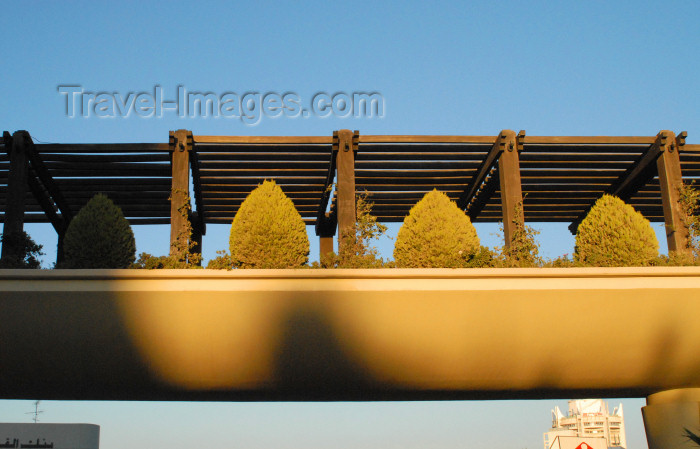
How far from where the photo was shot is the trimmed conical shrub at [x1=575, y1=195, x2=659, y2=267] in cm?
1315

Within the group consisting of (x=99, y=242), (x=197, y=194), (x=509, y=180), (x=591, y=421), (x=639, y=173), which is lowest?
(x=591, y=421)

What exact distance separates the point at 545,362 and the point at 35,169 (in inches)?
486

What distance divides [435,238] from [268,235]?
3.21 metres

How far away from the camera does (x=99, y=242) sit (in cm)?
1263

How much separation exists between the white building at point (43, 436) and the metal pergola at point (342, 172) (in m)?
4.18

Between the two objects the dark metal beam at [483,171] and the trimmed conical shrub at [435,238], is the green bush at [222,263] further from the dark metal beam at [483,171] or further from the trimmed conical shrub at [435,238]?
the dark metal beam at [483,171]

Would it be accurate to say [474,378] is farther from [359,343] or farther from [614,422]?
[614,422]

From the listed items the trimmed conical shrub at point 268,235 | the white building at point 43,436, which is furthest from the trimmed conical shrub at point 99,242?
the white building at point 43,436

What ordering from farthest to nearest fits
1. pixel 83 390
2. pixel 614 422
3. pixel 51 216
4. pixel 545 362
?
pixel 614 422
pixel 51 216
pixel 83 390
pixel 545 362

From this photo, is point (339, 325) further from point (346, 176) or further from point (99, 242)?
point (99, 242)

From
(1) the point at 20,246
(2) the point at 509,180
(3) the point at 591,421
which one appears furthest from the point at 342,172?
(3) the point at 591,421

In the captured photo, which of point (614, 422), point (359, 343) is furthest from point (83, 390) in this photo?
point (614, 422)

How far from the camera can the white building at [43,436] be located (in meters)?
12.5

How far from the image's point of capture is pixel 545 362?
11.7m
